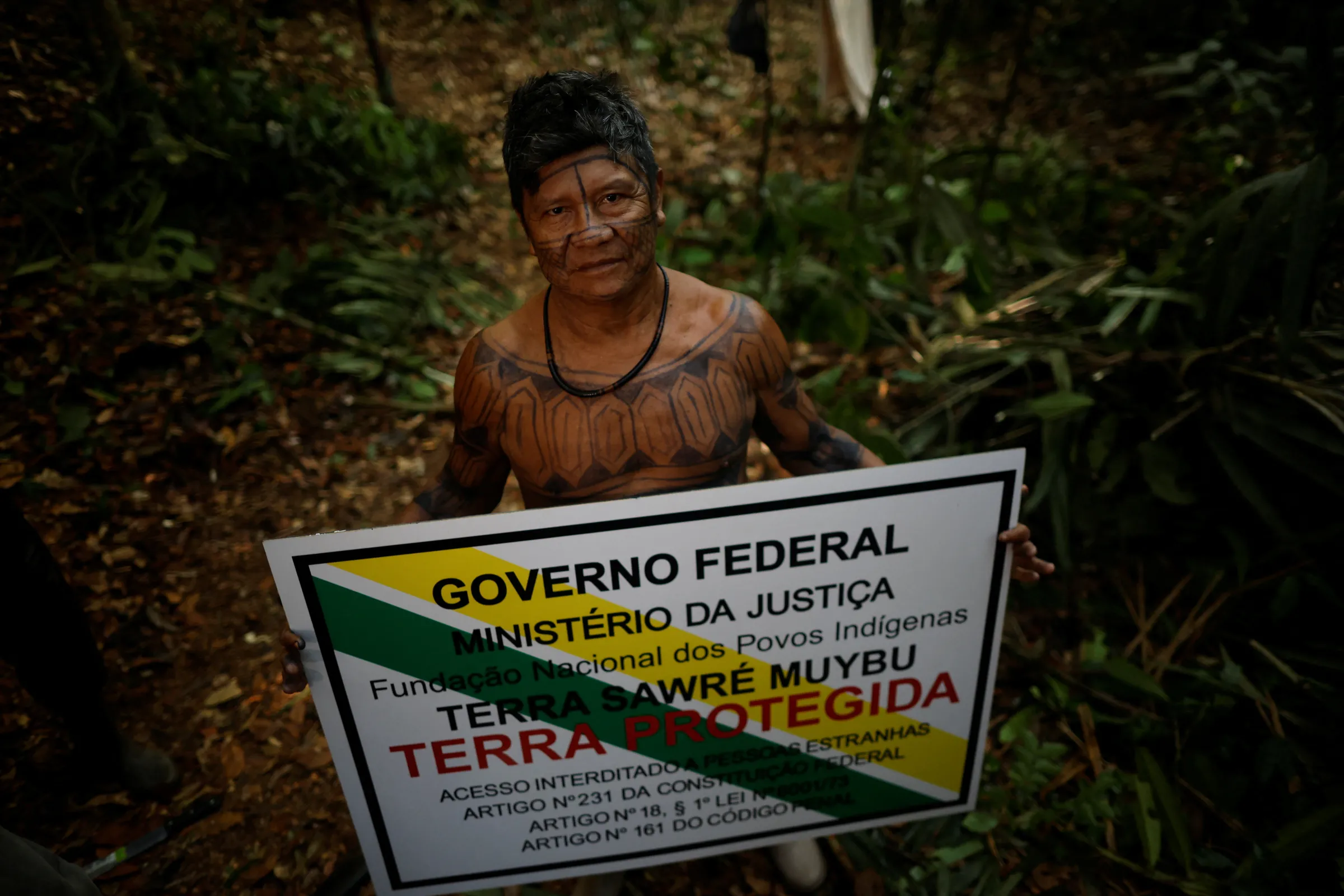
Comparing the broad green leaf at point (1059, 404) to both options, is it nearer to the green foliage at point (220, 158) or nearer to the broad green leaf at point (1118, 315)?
the broad green leaf at point (1118, 315)

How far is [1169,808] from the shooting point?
162cm

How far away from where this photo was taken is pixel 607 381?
4.12ft

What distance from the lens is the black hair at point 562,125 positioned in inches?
44.9

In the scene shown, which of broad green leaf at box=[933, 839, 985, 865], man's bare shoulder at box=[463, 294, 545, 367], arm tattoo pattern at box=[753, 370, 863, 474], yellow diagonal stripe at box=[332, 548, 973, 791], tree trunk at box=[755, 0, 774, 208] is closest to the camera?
yellow diagonal stripe at box=[332, 548, 973, 791]

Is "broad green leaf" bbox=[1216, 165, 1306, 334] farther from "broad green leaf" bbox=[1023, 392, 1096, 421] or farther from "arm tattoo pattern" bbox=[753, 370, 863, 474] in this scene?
"arm tattoo pattern" bbox=[753, 370, 863, 474]

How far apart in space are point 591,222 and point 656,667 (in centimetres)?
67

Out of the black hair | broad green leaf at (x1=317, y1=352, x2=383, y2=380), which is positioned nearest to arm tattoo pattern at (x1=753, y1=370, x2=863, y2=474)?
the black hair

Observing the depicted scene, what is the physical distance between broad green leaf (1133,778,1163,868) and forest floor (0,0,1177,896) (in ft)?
0.60

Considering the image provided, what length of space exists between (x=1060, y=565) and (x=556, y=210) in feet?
5.56

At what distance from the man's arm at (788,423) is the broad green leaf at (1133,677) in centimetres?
90

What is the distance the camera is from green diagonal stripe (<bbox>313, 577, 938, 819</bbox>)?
3.56ft

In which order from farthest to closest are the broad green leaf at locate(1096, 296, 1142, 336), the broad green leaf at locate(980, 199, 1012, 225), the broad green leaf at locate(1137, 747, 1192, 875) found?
the broad green leaf at locate(980, 199, 1012, 225) → the broad green leaf at locate(1096, 296, 1142, 336) → the broad green leaf at locate(1137, 747, 1192, 875)

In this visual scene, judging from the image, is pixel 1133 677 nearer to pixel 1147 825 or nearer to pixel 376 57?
pixel 1147 825

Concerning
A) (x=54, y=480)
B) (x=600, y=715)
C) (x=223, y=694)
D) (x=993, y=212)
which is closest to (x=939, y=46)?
(x=993, y=212)
